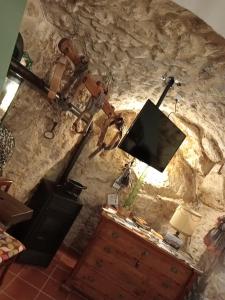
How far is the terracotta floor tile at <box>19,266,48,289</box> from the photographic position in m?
3.24

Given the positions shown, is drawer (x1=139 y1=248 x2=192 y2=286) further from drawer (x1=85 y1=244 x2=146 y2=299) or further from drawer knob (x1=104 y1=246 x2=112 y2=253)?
drawer knob (x1=104 y1=246 x2=112 y2=253)

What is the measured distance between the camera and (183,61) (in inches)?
101

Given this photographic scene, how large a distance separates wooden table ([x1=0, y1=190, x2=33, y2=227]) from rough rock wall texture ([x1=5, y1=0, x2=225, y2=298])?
2.08 feet

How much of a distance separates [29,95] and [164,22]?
4.25 ft

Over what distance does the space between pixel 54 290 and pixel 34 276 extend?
0.27 m

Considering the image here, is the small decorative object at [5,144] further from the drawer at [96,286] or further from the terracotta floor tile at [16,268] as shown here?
the drawer at [96,286]

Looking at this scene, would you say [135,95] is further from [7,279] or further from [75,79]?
[7,279]

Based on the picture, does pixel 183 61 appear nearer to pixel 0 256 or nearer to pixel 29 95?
pixel 29 95

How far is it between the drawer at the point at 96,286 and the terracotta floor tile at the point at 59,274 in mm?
258

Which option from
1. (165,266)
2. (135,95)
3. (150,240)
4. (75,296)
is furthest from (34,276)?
(135,95)

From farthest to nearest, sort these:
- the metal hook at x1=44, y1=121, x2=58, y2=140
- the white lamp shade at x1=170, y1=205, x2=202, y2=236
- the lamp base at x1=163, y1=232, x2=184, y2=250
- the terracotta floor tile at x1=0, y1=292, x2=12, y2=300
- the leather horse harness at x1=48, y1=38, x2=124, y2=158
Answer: the lamp base at x1=163, y1=232, x2=184, y2=250
the white lamp shade at x1=170, y1=205, x2=202, y2=236
the metal hook at x1=44, y1=121, x2=58, y2=140
the terracotta floor tile at x1=0, y1=292, x2=12, y2=300
the leather horse harness at x1=48, y1=38, x2=124, y2=158

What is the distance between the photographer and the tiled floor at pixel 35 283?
2963mm

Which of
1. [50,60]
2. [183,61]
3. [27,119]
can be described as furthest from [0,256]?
[183,61]

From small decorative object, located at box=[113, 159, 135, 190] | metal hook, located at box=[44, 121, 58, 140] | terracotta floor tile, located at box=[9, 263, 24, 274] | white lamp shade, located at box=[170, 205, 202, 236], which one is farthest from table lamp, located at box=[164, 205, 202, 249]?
terracotta floor tile, located at box=[9, 263, 24, 274]
